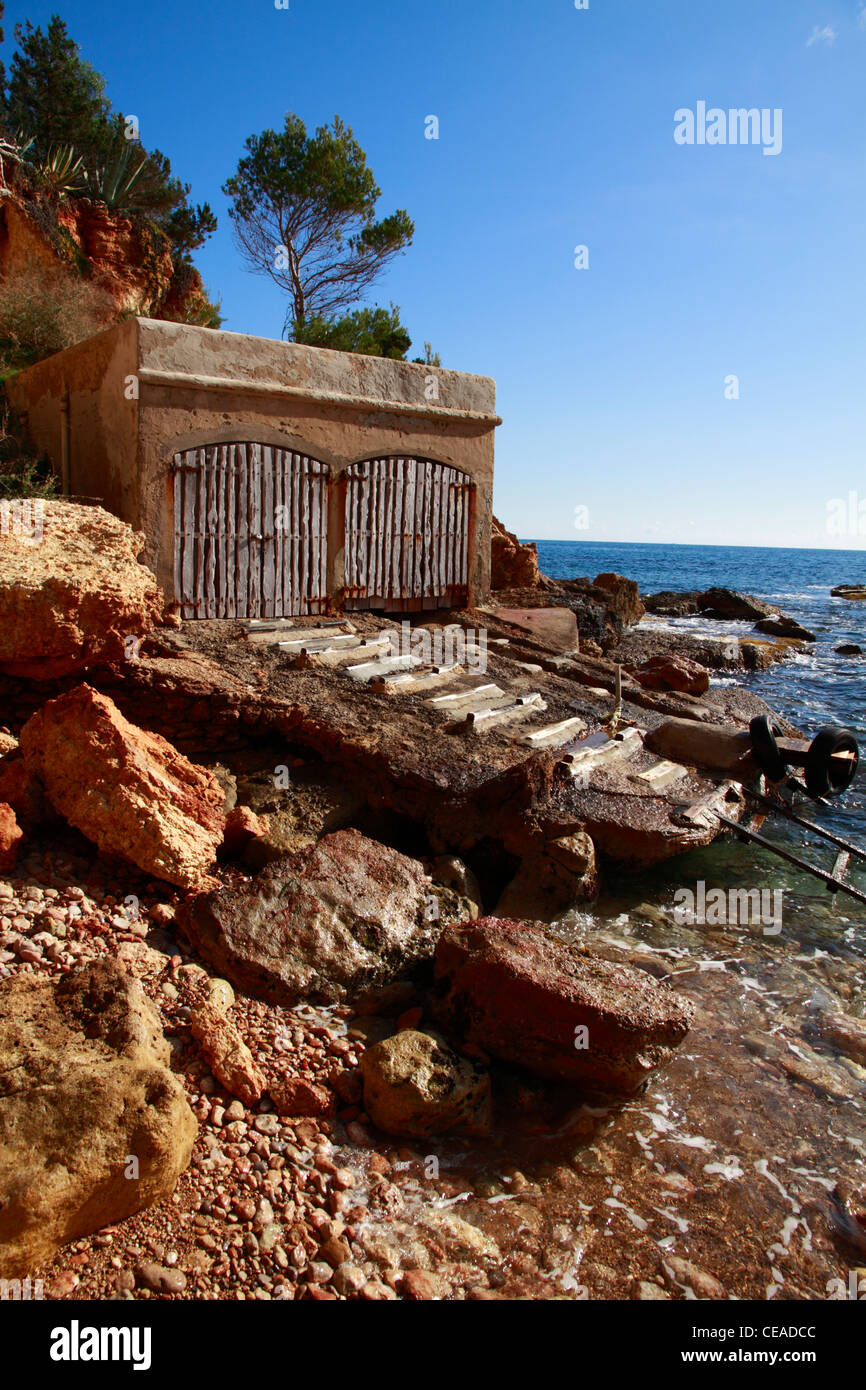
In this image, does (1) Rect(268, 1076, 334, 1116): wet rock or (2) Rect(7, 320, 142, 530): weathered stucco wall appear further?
(2) Rect(7, 320, 142, 530): weathered stucco wall

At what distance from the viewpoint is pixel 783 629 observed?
27.5 metres

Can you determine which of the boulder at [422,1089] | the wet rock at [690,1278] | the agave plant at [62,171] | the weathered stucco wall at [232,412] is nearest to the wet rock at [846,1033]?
the wet rock at [690,1278]

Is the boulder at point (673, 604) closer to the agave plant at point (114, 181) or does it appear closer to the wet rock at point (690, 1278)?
the agave plant at point (114, 181)

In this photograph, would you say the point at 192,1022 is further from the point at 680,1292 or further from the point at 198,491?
the point at 198,491

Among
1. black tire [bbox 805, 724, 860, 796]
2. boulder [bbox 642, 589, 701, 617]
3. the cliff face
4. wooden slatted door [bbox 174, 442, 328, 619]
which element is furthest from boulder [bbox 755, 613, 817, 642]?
the cliff face

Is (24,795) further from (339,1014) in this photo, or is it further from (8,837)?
(339,1014)

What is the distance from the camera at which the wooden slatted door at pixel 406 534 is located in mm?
11156

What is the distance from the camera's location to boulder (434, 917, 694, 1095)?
465cm

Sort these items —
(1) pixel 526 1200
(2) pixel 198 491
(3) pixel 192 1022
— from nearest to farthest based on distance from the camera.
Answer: (1) pixel 526 1200, (3) pixel 192 1022, (2) pixel 198 491

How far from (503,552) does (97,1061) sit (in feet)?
52.0

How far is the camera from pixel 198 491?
9.58 metres

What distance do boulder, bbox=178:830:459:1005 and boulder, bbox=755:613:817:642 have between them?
78.8ft

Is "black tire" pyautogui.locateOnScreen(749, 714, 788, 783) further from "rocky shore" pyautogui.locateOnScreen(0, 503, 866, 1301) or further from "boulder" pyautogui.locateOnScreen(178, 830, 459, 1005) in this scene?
"boulder" pyautogui.locateOnScreen(178, 830, 459, 1005)
